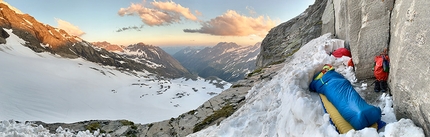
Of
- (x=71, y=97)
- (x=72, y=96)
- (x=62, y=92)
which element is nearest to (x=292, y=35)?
(x=71, y=97)

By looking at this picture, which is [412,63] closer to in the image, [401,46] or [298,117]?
[401,46]

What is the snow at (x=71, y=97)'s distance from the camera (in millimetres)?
60312

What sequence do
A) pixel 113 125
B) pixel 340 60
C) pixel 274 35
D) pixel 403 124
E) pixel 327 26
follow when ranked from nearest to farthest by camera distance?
pixel 403 124, pixel 340 60, pixel 327 26, pixel 113 125, pixel 274 35

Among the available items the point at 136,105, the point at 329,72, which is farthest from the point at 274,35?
the point at 136,105

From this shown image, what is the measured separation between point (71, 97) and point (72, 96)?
2.49 m

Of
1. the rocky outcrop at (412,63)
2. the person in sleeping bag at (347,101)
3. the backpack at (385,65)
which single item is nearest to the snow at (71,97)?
A: the person in sleeping bag at (347,101)

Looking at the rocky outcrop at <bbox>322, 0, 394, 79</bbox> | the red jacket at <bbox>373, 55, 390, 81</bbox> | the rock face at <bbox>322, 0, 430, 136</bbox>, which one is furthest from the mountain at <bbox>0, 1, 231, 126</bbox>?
the red jacket at <bbox>373, 55, 390, 81</bbox>

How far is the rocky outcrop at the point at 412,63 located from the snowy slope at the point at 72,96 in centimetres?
5806

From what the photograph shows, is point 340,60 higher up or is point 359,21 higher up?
point 359,21

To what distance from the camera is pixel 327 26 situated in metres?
21.8

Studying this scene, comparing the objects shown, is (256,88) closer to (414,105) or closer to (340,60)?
(340,60)

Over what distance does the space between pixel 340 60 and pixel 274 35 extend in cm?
2997

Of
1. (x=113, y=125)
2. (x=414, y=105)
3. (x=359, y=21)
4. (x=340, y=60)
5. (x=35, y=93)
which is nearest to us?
(x=414, y=105)

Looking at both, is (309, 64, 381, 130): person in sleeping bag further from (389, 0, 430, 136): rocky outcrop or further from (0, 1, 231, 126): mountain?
(0, 1, 231, 126): mountain
